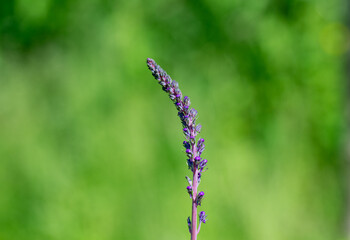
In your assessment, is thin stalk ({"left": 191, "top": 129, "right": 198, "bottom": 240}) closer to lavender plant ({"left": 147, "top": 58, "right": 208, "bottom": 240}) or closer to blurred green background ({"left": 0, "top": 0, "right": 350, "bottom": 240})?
lavender plant ({"left": 147, "top": 58, "right": 208, "bottom": 240})

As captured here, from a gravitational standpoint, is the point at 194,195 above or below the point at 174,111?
below

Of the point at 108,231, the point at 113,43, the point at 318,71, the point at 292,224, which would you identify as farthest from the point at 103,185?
the point at 318,71

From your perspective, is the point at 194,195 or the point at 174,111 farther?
the point at 174,111

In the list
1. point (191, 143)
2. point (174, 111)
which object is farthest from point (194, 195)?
point (174, 111)

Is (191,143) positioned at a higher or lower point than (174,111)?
lower

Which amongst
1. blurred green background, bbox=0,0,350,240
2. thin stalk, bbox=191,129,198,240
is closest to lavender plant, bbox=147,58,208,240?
thin stalk, bbox=191,129,198,240

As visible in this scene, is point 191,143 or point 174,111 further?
point 174,111

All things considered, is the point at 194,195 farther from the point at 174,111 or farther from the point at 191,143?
the point at 174,111

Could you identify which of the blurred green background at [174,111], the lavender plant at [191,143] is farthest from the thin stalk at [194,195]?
the blurred green background at [174,111]

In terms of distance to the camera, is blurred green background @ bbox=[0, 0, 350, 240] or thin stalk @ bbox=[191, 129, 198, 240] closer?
thin stalk @ bbox=[191, 129, 198, 240]

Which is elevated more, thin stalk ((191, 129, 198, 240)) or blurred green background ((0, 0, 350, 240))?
blurred green background ((0, 0, 350, 240))
